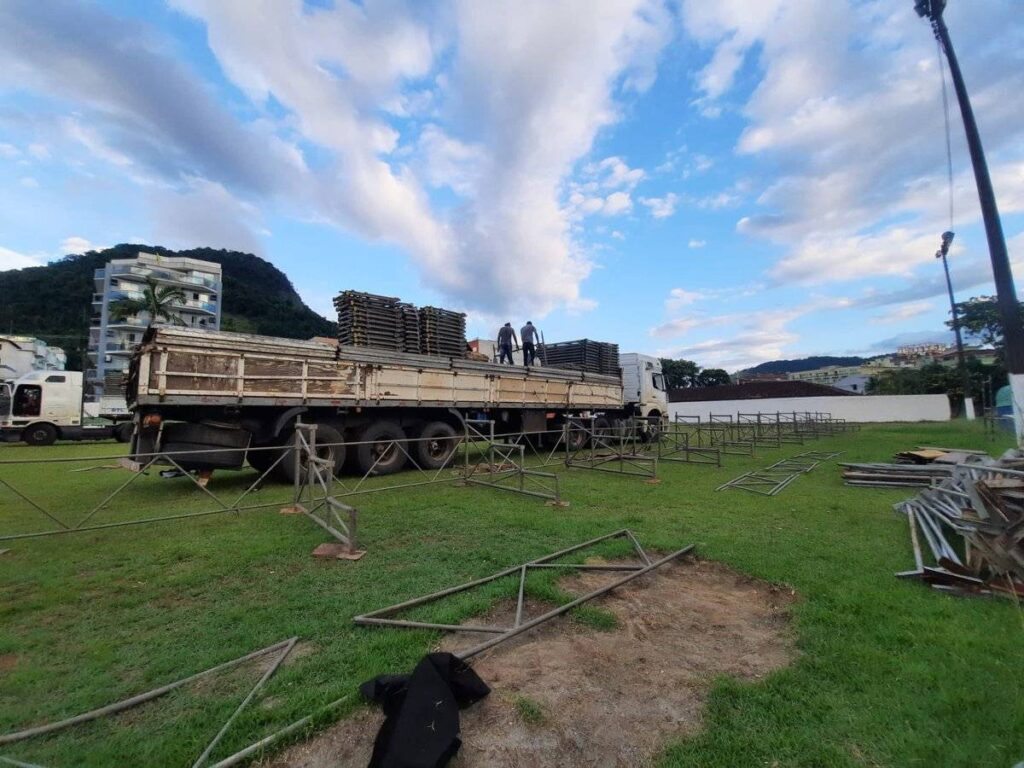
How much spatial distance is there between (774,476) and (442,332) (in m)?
8.62

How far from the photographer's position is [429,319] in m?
11.7

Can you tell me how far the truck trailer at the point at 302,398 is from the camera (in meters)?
7.17

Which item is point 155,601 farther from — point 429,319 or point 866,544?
point 429,319

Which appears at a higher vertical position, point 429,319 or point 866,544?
point 429,319

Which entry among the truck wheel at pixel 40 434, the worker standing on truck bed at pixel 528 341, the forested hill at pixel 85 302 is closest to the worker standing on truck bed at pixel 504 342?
the worker standing on truck bed at pixel 528 341

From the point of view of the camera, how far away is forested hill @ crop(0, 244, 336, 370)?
61.3 metres

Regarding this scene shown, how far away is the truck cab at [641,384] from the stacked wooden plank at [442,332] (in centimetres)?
757

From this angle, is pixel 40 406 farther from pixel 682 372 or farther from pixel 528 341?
pixel 682 372

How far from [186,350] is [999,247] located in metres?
18.8

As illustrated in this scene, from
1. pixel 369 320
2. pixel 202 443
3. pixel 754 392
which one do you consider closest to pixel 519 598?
pixel 202 443

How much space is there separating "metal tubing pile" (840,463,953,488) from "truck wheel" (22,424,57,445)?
27.0m

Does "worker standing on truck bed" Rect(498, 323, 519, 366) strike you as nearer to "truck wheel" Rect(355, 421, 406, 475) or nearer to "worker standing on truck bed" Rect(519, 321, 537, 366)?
"worker standing on truck bed" Rect(519, 321, 537, 366)

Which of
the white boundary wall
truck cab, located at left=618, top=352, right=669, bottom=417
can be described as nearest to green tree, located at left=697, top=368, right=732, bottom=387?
the white boundary wall


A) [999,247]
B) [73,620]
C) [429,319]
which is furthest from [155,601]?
[999,247]
